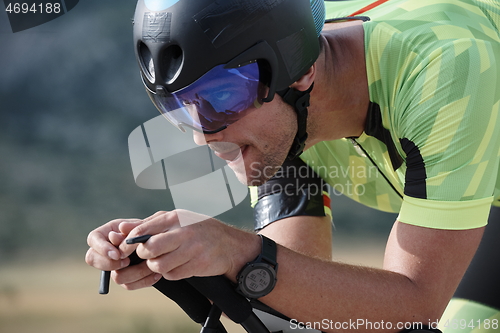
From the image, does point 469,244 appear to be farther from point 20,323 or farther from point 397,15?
point 20,323

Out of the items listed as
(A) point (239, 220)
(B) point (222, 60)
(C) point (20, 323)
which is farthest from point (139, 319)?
(B) point (222, 60)

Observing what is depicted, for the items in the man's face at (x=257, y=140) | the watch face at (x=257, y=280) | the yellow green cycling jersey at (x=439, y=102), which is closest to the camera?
the watch face at (x=257, y=280)

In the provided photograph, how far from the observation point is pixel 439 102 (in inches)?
54.0

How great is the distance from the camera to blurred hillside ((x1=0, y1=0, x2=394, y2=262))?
428 cm

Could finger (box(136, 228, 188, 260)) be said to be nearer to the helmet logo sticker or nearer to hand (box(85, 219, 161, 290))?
hand (box(85, 219, 161, 290))

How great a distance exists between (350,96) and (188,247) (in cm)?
84

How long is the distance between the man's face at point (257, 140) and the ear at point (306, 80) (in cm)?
7

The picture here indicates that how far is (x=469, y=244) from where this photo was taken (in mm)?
1362

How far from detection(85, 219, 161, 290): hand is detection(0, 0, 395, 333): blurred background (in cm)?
303

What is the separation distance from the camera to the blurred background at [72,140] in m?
4.22

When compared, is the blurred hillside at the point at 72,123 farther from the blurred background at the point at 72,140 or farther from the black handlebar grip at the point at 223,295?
the black handlebar grip at the point at 223,295

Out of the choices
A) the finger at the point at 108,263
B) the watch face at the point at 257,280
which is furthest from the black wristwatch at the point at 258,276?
the finger at the point at 108,263

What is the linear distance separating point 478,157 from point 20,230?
3.74 m

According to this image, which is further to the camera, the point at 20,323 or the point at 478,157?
the point at 20,323
